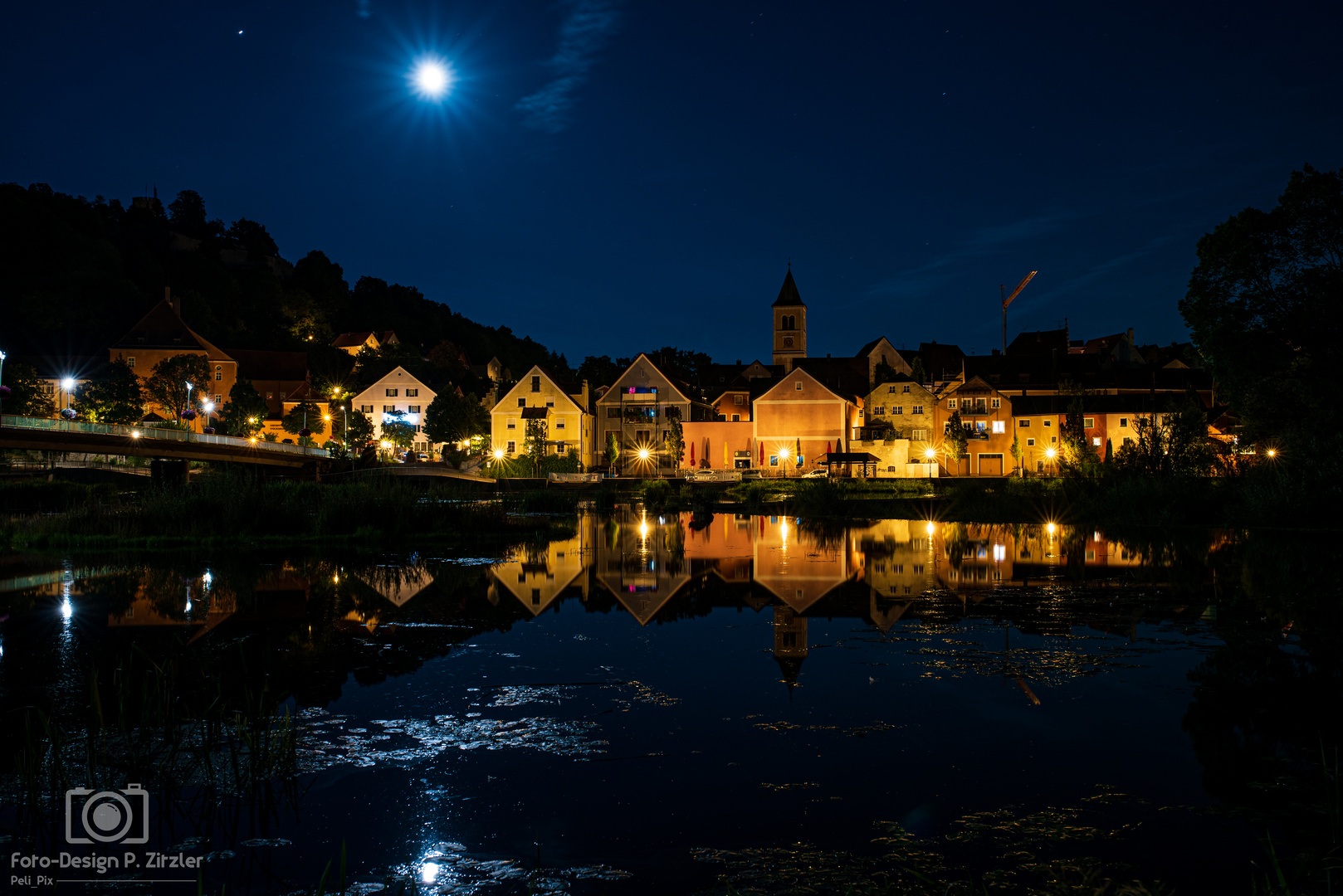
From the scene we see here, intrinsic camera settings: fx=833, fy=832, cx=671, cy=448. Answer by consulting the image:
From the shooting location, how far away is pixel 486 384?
102812 millimetres

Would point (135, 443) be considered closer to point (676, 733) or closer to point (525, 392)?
point (525, 392)

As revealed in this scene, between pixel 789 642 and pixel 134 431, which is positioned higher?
pixel 134 431

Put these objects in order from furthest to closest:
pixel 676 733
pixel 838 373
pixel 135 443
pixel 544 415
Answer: pixel 838 373 → pixel 544 415 → pixel 135 443 → pixel 676 733

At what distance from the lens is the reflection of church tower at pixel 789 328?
299ft

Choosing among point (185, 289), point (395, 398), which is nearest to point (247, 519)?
point (395, 398)

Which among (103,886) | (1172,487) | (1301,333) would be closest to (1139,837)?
(103,886)

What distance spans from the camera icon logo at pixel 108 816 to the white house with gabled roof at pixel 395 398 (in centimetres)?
8400

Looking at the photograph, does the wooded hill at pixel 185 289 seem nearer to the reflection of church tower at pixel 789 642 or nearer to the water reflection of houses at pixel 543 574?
the water reflection of houses at pixel 543 574

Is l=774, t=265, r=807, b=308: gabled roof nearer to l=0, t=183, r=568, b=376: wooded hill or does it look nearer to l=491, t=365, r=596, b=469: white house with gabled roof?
l=491, t=365, r=596, b=469: white house with gabled roof

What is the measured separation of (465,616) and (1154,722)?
29.9 feet

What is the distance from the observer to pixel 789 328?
3597 inches

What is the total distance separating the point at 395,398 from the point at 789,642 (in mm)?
83520

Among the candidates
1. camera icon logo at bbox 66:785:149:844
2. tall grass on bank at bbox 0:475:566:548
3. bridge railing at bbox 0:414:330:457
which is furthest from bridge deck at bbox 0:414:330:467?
camera icon logo at bbox 66:785:149:844

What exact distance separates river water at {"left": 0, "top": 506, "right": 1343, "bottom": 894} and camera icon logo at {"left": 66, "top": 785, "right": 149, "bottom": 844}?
5cm
